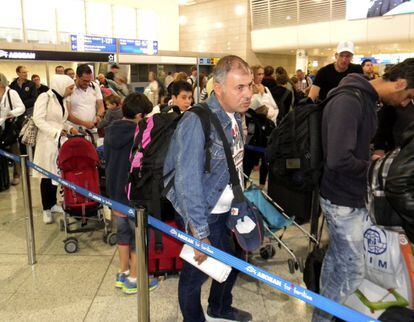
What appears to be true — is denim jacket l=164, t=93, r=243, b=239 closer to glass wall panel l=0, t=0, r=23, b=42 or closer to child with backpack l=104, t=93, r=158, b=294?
child with backpack l=104, t=93, r=158, b=294

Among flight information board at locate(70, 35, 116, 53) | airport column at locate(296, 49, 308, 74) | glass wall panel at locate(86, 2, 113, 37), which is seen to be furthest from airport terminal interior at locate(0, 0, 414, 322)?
airport column at locate(296, 49, 308, 74)

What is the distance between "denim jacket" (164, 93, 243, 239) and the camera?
2105 mm

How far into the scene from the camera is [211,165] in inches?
86.8

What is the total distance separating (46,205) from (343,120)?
4.06 metres

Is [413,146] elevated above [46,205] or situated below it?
above

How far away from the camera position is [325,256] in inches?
102

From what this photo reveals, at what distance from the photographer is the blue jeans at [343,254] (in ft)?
7.62

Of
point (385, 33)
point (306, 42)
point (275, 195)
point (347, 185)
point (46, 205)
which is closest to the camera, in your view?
point (347, 185)

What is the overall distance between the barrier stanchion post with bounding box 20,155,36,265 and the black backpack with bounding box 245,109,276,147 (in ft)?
9.85

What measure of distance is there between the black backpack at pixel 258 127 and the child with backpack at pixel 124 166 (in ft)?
7.98

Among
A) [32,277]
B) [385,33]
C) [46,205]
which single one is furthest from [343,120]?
[385,33]

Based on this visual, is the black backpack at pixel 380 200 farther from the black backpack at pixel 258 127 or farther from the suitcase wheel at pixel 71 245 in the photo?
the black backpack at pixel 258 127

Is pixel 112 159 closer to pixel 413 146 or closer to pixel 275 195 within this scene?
pixel 275 195

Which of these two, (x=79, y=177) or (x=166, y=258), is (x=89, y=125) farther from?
(x=166, y=258)
